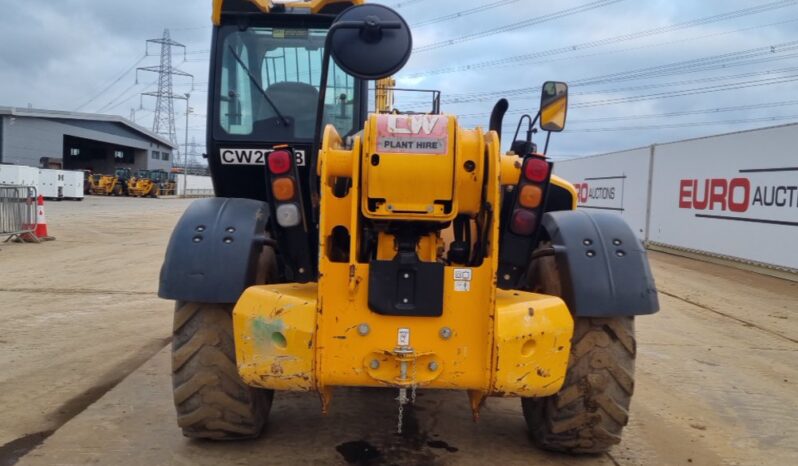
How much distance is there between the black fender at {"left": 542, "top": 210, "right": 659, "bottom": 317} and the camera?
3.31 m

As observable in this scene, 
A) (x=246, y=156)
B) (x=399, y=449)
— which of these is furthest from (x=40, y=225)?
(x=399, y=449)

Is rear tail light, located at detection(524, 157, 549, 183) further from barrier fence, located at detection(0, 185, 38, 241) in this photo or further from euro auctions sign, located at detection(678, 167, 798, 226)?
barrier fence, located at detection(0, 185, 38, 241)

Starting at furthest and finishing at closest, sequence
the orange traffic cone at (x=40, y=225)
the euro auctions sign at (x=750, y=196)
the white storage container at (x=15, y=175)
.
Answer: the white storage container at (x=15, y=175) < the orange traffic cone at (x=40, y=225) < the euro auctions sign at (x=750, y=196)

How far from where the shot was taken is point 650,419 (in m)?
4.52

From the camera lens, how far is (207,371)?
3.49 metres

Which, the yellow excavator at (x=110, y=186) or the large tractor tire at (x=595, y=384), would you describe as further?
the yellow excavator at (x=110, y=186)

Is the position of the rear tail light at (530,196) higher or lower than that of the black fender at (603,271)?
higher

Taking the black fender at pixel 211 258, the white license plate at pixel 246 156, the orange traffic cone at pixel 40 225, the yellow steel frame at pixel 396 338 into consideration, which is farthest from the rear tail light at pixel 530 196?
the orange traffic cone at pixel 40 225

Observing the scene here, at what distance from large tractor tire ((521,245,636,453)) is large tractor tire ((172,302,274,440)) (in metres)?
1.68

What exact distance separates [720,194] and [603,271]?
11.8 metres

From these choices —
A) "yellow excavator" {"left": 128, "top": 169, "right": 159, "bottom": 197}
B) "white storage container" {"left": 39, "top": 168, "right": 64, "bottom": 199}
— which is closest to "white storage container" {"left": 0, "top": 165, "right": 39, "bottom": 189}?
"white storage container" {"left": 39, "top": 168, "right": 64, "bottom": 199}

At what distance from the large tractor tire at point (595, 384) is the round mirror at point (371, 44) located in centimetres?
142

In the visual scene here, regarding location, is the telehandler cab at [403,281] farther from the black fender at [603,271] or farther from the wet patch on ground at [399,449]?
the wet patch on ground at [399,449]

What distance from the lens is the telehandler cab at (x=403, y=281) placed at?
3010 mm
